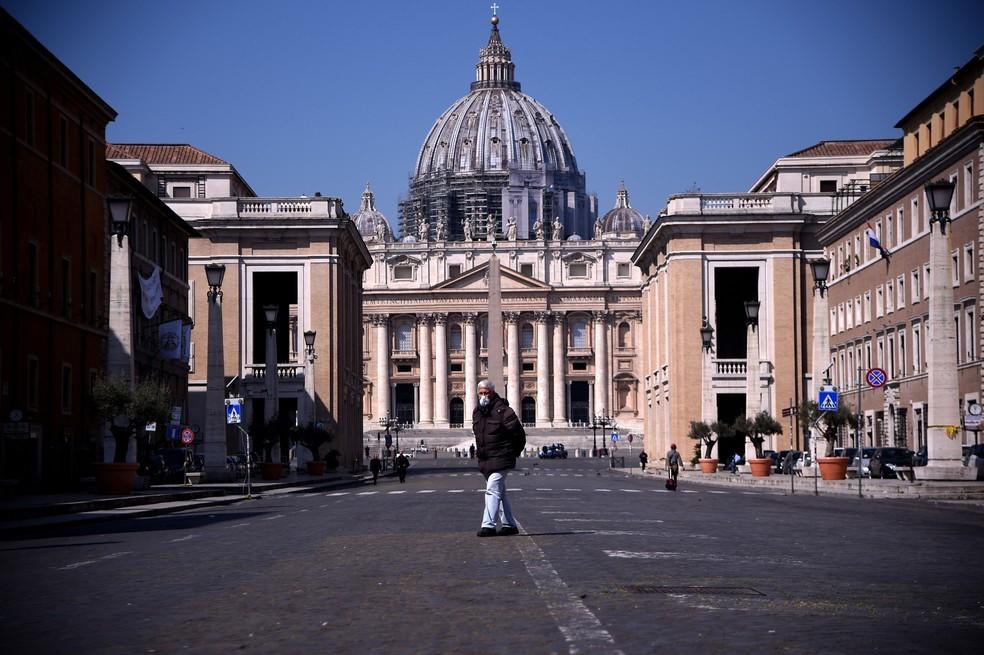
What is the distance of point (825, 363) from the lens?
176 feet

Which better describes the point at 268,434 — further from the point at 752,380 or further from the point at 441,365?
the point at 441,365

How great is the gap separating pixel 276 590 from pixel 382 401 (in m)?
181

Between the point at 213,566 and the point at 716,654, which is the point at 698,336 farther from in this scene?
the point at 716,654

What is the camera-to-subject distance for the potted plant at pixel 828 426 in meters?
48.1

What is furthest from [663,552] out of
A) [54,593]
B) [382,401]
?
[382,401]

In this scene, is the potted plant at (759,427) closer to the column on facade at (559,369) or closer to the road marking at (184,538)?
the road marking at (184,538)

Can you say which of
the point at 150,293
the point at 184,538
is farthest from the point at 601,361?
the point at 184,538

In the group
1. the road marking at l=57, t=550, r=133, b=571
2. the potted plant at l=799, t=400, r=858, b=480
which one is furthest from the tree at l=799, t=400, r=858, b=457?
the road marking at l=57, t=550, r=133, b=571

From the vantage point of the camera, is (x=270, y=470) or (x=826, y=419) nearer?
(x=826, y=419)

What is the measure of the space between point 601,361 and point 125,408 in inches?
6023

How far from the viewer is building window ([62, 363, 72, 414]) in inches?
2031

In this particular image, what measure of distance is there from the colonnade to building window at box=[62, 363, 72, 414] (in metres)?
141

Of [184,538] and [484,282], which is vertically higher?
[484,282]

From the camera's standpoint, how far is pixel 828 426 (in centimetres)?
5400
